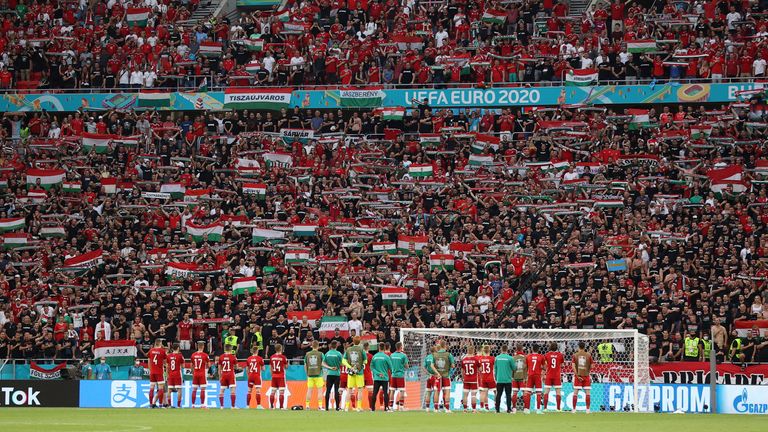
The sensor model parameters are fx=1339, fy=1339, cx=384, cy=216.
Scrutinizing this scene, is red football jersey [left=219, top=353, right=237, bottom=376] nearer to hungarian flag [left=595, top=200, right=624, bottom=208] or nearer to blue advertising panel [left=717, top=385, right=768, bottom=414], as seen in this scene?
blue advertising panel [left=717, top=385, right=768, bottom=414]

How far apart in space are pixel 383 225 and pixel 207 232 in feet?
18.0

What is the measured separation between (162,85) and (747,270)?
76.9 ft

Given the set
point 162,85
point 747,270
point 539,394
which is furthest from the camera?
point 162,85

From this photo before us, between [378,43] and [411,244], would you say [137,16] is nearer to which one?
[378,43]

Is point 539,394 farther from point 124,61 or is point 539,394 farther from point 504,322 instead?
point 124,61

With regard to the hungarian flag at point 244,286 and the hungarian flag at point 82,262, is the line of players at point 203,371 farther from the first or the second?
the hungarian flag at point 82,262

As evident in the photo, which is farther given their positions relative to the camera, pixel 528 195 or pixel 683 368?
pixel 528 195

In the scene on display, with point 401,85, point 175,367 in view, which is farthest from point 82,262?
point 401,85

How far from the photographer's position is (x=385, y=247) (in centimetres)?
3975

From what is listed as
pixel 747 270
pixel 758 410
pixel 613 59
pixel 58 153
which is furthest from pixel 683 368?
pixel 58 153

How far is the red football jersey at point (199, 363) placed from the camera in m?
31.5

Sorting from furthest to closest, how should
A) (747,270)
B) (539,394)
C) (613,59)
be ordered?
(613,59), (747,270), (539,394)

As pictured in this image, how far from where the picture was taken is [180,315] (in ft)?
121

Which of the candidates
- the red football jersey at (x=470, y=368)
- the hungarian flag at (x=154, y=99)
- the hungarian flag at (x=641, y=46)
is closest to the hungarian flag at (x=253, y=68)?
the hungarian flag at (x=154, y=99)
